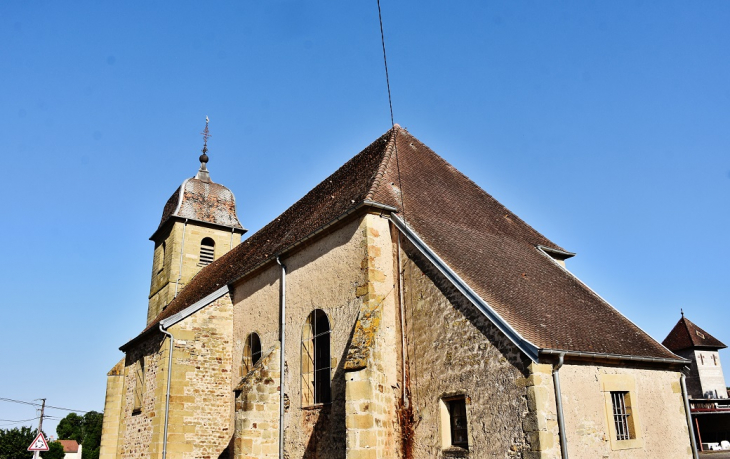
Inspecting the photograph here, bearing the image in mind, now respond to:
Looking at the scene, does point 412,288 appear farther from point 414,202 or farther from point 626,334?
point 626,334

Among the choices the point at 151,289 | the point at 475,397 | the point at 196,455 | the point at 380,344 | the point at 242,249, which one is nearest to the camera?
the point at 475,397

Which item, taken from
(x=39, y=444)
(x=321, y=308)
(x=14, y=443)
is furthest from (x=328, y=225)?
(x=14, y=443)

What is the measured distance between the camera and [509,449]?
299 inches

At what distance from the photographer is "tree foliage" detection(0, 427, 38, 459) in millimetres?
35906

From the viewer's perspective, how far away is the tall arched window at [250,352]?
45.8 feet

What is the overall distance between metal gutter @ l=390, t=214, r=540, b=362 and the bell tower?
13722 mm

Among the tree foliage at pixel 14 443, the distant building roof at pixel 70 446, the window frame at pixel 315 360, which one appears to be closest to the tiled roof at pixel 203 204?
the window frame at pixel 315 360

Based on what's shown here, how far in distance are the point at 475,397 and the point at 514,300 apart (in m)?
1.73

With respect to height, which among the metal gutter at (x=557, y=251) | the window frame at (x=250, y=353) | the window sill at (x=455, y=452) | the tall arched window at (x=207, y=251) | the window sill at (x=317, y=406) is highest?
the tall arched window at (x=207, y=251)

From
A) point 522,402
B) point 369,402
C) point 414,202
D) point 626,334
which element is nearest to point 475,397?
point 522,402

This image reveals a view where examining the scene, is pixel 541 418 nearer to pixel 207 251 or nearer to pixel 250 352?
pixel 250 352

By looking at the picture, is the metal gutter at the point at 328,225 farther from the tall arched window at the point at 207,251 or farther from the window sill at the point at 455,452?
the tall arched window at the point at 207,251

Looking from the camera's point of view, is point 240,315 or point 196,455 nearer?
point 196,455

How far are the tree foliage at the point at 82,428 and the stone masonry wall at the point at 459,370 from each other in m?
71.9
